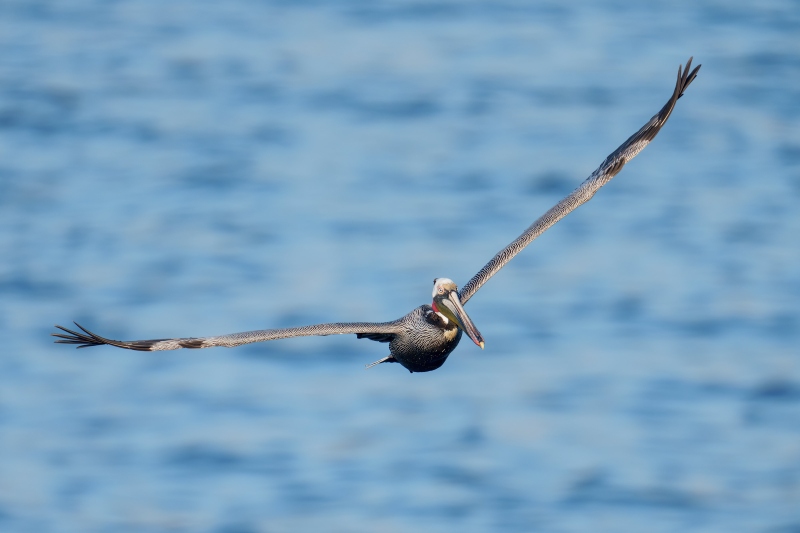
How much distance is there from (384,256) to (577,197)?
20835mm

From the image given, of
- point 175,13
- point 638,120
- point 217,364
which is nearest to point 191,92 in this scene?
point 175,13

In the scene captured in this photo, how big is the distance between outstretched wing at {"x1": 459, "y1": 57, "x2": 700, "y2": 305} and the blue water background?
1323 centimetres

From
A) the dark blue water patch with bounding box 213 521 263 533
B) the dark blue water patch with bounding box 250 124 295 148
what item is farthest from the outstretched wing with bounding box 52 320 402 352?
the dark blue water patch with bounding box 250 124 295 148

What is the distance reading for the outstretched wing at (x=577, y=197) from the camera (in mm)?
15062

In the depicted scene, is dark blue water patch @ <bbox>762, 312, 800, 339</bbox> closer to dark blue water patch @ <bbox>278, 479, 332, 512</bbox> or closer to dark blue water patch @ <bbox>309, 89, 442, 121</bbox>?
dark blue water patch @ <bbox>278, 479, 332, 512</bbox>

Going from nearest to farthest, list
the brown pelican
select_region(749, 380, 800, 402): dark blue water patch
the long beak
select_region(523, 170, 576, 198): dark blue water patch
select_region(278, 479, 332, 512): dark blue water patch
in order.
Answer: the brown pelican → the long beak → select_region(278, 479, 332, 512): dark blue water patch → select_region(749, 380, 800, 402): dark blue water patch → select_region(523, 170, 576, 198): dark blue water patch

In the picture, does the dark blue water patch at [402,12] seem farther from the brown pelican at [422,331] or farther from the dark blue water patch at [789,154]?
the brown pelican at [422,331]

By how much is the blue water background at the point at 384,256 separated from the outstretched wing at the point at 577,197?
1323cm

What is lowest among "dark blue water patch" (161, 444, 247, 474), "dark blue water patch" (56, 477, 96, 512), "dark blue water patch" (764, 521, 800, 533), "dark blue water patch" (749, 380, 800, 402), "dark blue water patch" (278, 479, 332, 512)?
"dark blue water patch" (764, 521, 800, 533)

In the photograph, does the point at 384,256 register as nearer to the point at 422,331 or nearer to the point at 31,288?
the point at 31,288

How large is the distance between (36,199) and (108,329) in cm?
857

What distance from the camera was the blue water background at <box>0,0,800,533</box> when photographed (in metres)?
29.8

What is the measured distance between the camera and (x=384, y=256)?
3656cm

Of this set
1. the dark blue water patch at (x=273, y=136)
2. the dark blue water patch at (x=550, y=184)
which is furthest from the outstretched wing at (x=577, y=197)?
the dark blue water patch at (x=273, y=136)
